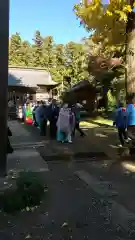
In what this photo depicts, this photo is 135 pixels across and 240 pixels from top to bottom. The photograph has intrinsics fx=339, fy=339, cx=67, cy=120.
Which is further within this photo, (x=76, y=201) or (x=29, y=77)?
(x=29, y=77)

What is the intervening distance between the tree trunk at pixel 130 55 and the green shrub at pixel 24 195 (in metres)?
5.89

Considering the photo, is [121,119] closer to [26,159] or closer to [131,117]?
[131,117]

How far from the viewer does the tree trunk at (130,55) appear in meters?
10.1

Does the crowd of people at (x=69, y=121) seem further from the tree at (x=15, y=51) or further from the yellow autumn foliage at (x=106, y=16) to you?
the tree at (x=15, y=51)

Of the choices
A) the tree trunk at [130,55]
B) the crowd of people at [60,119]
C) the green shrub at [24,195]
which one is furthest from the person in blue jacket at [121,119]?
the green shrub at [24,195]

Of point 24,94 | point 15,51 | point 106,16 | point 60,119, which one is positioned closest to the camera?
point 106,16

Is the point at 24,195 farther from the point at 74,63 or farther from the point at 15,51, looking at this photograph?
the point at 15,51

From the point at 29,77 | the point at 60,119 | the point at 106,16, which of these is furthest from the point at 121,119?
the point at 29,77

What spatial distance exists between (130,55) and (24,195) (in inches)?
262

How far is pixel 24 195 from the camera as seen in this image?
16.6ft

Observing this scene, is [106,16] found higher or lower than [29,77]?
lower

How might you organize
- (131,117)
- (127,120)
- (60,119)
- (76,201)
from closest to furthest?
1. (76,201)
2. (131,117)
3. (127,120)
4. (60,119)

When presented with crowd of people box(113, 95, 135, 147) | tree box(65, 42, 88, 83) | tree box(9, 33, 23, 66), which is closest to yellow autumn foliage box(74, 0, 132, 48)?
crowd of people box(113, 95, 135, 147)

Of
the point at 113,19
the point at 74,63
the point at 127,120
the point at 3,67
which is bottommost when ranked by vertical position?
the point at 127,120
